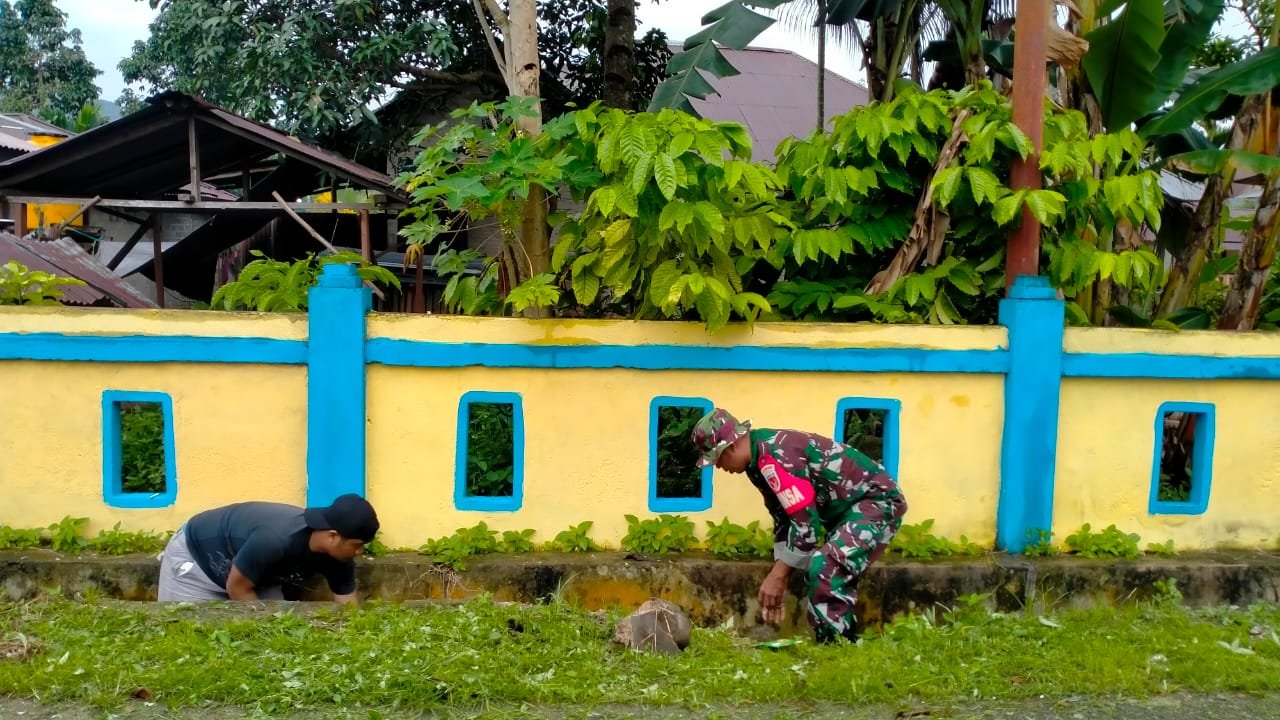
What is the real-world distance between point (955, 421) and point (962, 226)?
1171 mm

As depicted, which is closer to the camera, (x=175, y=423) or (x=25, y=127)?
(x=175, y=423)

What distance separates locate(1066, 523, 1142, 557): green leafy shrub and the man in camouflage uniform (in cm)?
143

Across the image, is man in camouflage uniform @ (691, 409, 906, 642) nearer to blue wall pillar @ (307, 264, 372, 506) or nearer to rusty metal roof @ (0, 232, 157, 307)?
blue wall pillar @ (307, 264, 372, 506)

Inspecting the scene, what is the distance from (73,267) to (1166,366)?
7769 millimetres

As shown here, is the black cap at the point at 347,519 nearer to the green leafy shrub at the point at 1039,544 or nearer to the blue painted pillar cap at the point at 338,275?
the blue painted pillar cap at the point at 338,275

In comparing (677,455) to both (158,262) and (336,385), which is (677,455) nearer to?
(336,385)

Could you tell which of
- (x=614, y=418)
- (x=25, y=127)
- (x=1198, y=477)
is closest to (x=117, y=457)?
(x=614, y=418)

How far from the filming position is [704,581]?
5.54 m

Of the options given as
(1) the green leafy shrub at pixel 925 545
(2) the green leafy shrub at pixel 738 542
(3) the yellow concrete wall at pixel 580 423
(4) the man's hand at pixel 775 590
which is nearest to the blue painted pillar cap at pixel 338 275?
(3) the yellow concrete wall at pixel 580 423

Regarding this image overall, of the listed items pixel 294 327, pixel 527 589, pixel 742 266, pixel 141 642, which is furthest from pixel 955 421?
pixel 141 642

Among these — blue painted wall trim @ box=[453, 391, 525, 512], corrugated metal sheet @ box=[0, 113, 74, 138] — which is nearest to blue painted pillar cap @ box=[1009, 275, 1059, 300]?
blue painted wall trim @ box=[453, 391, 525, 512]

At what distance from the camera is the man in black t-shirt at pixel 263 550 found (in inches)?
183

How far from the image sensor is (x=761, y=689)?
4266 millimetres

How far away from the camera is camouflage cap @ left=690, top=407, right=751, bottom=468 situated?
4.76 m
